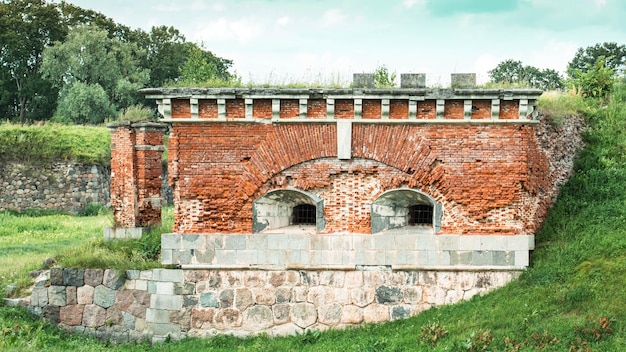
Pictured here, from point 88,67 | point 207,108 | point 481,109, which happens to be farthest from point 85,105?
point 481,109

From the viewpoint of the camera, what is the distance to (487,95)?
1170 cm

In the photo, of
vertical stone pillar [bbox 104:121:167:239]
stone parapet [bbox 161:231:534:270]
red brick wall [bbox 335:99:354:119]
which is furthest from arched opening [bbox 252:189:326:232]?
vertical stone pillar [bbox 104:121:167:239]

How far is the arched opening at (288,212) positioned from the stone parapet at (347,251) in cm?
33

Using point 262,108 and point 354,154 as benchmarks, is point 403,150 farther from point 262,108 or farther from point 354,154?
point 262,108

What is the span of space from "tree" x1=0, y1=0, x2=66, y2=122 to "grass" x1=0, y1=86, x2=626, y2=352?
124 ft

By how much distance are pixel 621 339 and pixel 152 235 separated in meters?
9.54

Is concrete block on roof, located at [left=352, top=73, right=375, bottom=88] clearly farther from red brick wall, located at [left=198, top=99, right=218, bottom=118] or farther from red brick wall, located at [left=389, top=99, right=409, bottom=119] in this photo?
red brick wall, located at [left=198, top=99, right=218, bottom=118]

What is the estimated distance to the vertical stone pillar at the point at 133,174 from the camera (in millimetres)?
14398

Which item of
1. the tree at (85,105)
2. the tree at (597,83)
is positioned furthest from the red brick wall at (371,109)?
the tree at (85,105)

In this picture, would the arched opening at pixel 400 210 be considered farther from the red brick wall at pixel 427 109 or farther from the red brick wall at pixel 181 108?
the red brick wall at pixel 181 108

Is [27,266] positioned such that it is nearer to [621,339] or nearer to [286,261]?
[286,261]

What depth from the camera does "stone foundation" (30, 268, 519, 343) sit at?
39.4ft

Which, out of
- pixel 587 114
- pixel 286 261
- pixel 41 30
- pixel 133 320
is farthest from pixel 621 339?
pixel 41 30

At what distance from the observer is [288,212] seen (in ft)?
42.9
